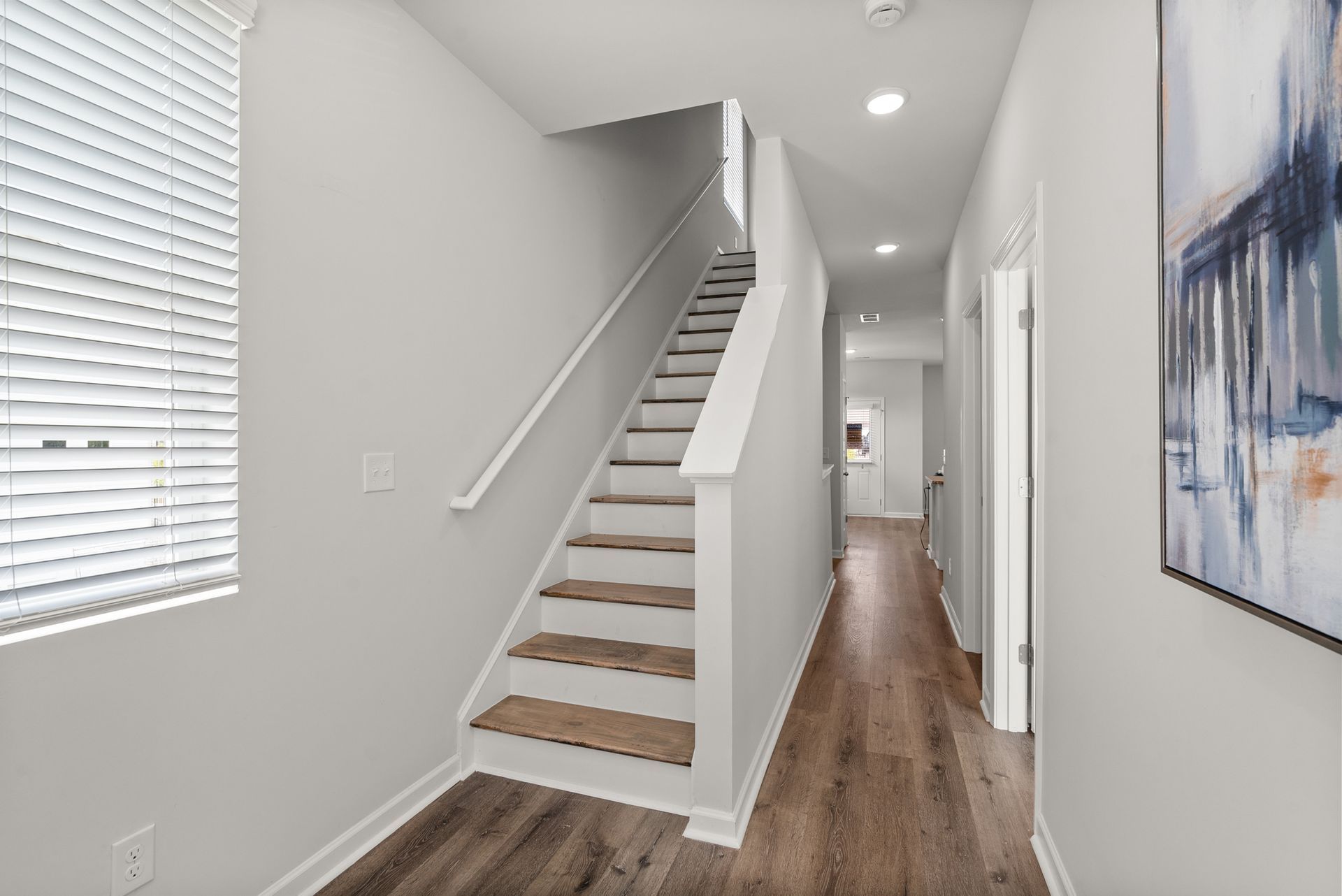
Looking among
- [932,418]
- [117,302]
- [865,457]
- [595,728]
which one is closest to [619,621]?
[595,728]

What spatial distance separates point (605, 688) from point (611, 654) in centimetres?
12

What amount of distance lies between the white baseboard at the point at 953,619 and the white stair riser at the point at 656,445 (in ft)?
6.30

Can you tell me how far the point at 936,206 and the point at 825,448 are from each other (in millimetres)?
3140

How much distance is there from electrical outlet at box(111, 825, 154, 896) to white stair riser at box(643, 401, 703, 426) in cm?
272

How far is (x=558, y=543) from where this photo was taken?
9.38 ft

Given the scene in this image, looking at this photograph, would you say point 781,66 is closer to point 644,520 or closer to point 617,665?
point 644,520

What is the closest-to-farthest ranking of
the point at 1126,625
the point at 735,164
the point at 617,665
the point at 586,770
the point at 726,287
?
the point at 1126,625 < the point at 586,770 < the point at 617,665 < the point at 726,287 < the point at 735,164

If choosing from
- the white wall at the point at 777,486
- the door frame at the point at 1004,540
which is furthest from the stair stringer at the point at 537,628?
the door frame at the point at 1004,540

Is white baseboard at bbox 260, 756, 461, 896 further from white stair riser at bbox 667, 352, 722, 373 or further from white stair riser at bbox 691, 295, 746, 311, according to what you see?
white stair riser at bbox 691, 295, 746, 311

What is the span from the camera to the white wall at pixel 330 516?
1274 mm

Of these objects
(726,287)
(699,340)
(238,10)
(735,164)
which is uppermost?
(735,164)

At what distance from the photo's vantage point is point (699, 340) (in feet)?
14.3

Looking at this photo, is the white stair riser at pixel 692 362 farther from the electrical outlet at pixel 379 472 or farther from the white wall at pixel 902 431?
the white wall at pixel 902 431

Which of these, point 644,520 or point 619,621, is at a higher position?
point 644,520
